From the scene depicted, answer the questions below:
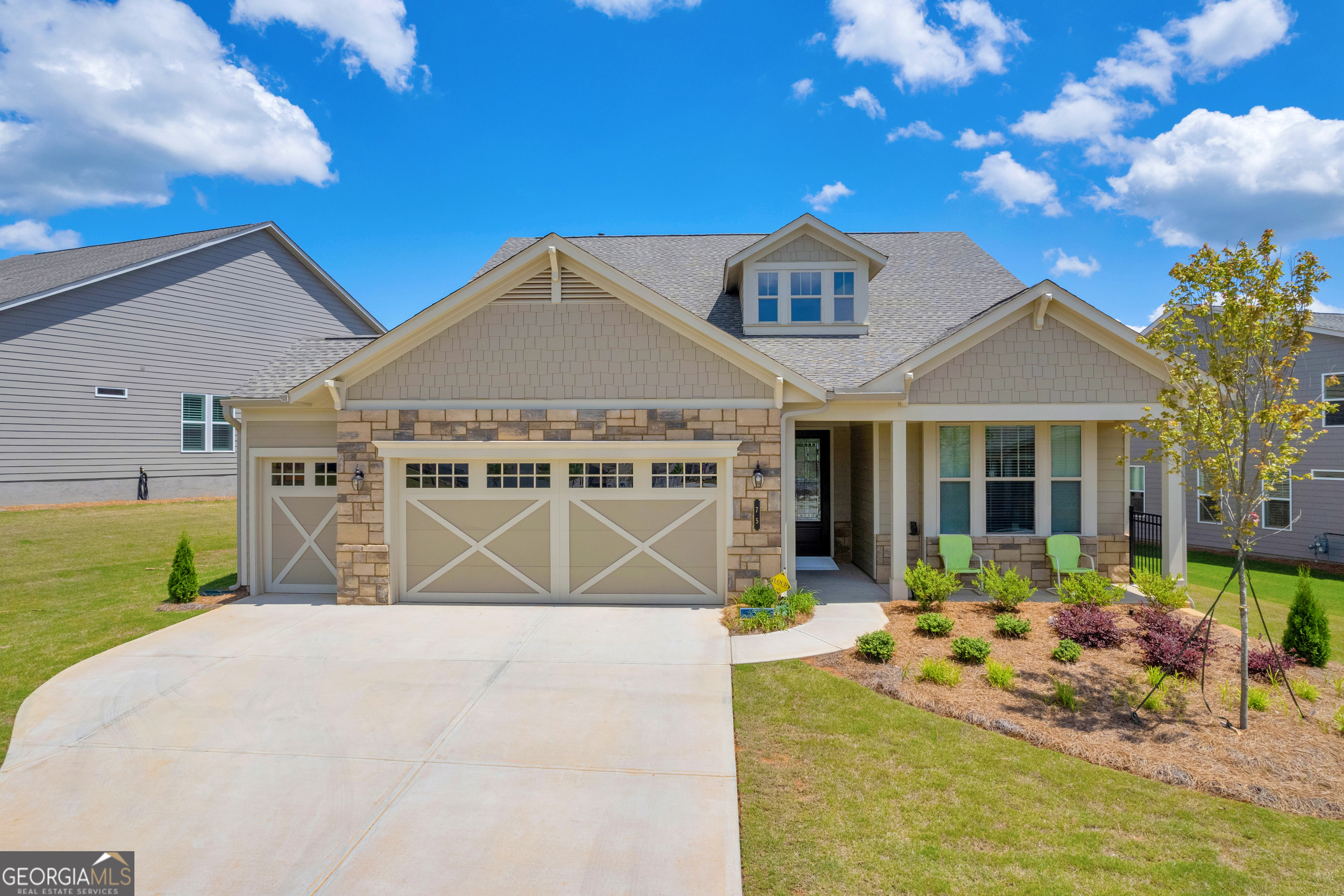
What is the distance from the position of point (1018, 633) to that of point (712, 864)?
565 centimetres

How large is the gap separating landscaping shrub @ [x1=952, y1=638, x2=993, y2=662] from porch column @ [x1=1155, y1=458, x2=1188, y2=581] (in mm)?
4942

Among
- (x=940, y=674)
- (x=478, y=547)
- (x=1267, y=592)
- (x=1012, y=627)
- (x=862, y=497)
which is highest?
(x=862, y=497)

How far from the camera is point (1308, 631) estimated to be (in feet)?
23.4

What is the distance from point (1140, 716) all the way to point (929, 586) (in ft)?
10.6

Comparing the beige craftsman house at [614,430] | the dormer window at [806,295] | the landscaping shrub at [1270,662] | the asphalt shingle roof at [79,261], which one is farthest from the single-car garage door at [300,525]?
the asphalt shingle roof at [79,261]

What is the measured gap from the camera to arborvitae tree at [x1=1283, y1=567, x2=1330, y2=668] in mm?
7043

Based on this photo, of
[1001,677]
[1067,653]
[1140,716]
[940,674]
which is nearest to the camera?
[1140,716]

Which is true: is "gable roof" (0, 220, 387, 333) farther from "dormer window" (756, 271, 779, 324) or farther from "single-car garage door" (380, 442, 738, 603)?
"dormer window" (756, 271, 779, 324)

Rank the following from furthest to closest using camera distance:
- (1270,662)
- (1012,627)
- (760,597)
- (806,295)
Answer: (806,295)
(760,597)
(1012,627)
(1270,662)

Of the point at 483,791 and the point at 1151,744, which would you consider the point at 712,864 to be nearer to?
the point at 483,791

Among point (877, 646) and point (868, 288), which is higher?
point (868, 288)

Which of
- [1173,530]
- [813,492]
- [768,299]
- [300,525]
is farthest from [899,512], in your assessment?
[300,525]

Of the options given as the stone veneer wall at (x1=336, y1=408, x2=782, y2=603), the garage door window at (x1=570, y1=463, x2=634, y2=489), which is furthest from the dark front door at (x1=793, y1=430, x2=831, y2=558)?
the garage door window at (x1=570, y1=463, x2=634, y2=489)

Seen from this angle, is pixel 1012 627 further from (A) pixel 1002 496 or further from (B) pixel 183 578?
(B) pixel 183 578
